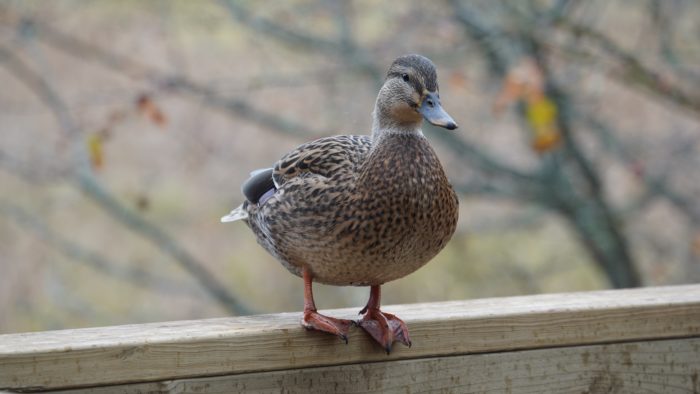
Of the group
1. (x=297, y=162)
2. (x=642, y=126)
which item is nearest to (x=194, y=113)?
(x=642, y=126)

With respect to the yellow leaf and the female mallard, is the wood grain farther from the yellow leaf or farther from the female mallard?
the yellow leaf

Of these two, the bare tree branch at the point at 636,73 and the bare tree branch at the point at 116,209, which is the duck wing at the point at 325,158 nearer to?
the bare tree branch at the point at 636,73

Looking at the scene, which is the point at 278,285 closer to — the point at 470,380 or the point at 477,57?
the point at 477,57

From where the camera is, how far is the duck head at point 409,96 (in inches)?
90.4

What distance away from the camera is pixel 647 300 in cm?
252

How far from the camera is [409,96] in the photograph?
91.6 inches

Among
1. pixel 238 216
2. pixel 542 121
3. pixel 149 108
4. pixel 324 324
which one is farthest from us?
pixel 149 108

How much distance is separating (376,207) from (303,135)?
3.85 metres

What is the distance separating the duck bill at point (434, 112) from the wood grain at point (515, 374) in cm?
54

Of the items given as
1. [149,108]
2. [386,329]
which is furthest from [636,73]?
[386,329]

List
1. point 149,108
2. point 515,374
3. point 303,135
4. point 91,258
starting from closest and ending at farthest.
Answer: point 515,374, point 149,108, point 303,135, point 91,258

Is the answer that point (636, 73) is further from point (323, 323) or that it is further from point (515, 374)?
point (323, 323)

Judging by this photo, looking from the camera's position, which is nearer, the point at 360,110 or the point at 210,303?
the point at 360,110

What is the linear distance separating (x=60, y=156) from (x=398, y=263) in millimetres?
4458
